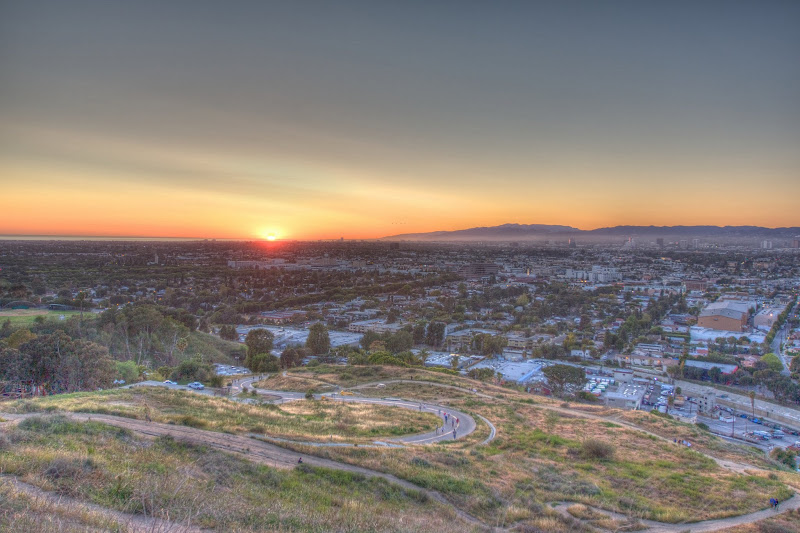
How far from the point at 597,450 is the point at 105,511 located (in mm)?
12160

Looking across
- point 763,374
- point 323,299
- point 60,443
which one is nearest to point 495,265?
point 323,299

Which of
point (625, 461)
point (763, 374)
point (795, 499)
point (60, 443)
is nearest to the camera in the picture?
point (60, 443)

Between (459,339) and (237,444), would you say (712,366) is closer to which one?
(459,339)

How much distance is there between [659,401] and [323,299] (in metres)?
44.8

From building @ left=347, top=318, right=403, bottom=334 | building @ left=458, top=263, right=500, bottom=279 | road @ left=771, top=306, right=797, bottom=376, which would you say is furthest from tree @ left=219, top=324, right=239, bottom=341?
building @ left=458, top=263, right=500, bottom=279

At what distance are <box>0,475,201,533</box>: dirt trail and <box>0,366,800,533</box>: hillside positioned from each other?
0.05 meters

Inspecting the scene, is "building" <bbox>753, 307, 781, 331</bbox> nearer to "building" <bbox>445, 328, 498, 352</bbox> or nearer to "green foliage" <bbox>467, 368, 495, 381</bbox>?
"building" <bbox>445, 328, 498, 352</bbox>

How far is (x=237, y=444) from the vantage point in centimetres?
966

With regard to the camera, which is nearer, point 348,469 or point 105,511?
point 105,511

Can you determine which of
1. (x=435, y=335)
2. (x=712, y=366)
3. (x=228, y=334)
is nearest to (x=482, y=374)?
(x=435, y=335)

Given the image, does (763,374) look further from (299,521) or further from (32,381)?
(32,381)

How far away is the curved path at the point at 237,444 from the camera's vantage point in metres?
8.75

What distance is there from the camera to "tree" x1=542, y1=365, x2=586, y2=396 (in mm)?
28500

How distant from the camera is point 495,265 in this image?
9450 cm
